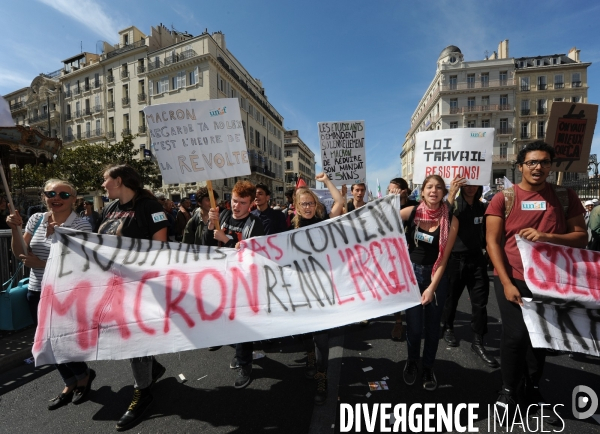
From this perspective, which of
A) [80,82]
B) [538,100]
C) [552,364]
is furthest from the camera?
[538,100]

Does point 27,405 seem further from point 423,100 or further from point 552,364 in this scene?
point 423,100

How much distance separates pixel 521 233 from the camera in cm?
237

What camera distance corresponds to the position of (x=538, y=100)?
158 feet

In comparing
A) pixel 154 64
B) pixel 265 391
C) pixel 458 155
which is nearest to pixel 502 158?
pixel 154 64

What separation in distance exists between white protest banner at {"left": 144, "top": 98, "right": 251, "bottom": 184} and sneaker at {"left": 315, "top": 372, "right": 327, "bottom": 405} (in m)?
2.07

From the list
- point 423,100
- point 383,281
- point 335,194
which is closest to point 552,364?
point 383,281

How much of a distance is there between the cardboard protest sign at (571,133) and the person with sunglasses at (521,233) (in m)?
1.55

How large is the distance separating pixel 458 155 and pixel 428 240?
144 centimetres

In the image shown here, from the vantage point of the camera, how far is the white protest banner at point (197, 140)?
10.8 feet

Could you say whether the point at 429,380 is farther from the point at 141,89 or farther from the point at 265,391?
the point at 141,89

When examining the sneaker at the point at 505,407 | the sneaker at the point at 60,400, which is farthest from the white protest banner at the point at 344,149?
the sneaker at the point at 60,400

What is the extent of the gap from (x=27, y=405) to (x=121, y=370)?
767 millimetres

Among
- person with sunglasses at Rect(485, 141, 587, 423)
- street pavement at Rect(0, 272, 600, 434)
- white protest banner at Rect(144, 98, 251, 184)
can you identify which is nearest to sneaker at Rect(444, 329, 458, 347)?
street pavement at Rect(0, 272, 600, 434)

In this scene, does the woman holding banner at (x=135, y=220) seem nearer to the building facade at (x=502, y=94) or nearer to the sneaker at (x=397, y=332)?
the sneaker at (x=397, y=332)
